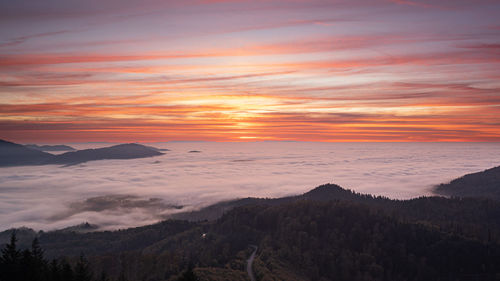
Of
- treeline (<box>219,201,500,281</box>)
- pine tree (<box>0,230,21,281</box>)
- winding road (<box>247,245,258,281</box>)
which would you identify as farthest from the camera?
treeline (<box>219,201,500,281</box>)

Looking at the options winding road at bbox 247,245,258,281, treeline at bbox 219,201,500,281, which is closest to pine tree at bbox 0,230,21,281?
winding road at bbox 247,245,258,281

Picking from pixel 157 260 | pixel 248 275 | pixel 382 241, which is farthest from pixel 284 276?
pixel 382 241

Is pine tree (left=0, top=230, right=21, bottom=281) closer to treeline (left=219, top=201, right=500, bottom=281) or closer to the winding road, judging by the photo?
the winding road

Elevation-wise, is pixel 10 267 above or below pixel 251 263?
above

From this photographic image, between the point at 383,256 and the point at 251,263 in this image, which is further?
the point at 383,256

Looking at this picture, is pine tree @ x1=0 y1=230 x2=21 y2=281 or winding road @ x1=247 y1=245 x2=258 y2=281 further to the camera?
winding road @ x1=247 y1=245 x2=258 y2=281

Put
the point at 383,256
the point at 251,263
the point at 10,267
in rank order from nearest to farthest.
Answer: the point at 10,267, the point at 251,263, the point at 383,256

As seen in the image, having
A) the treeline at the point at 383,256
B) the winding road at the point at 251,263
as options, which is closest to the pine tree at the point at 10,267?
the winding road at the point at 251,263

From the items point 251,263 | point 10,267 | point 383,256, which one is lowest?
point 383,256

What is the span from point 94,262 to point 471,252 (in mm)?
184944

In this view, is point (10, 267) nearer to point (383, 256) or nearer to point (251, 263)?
point (251, 263)

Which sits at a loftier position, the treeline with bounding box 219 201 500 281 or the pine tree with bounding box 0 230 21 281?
the pine tree with bounding box 0 230 21 281

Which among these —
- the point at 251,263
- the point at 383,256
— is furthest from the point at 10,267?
the point at 383,256

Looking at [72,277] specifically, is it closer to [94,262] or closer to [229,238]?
[94,262]
